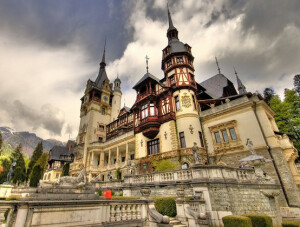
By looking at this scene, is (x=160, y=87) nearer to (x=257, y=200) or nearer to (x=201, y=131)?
(x=201, y=131)

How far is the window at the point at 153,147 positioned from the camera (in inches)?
1008

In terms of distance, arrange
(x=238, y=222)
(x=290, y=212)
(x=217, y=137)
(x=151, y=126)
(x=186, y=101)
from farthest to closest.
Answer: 1. (x=151, y=126)
2. (x=186, y=101)
3. (x=217, y=137)
4. (x=290, y=212)
5. (x=238, y=222)

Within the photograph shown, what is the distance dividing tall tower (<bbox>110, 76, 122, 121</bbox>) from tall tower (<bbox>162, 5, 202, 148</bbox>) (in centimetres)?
2198

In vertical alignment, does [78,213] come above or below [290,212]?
above

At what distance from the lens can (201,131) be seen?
24.3 meters

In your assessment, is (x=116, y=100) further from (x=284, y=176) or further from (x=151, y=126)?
(x=284, y=176)

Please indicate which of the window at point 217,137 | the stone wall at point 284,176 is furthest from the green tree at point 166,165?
the stone wall at point 284,176

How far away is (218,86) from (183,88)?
8972 mm

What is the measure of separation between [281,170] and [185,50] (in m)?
21.8

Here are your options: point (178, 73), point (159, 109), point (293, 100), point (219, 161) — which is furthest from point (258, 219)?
point (293, 100)

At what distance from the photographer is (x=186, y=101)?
82.2 feet

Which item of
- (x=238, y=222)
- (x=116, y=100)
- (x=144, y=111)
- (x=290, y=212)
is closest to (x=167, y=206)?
(x=238, y=222)

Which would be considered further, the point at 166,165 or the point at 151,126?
the point at 151,126

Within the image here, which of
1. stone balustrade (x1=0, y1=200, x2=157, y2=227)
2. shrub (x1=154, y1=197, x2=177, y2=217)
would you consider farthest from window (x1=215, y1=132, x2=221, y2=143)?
stone balustrade (x1=0, y1=200, x2=157, y2=227)
